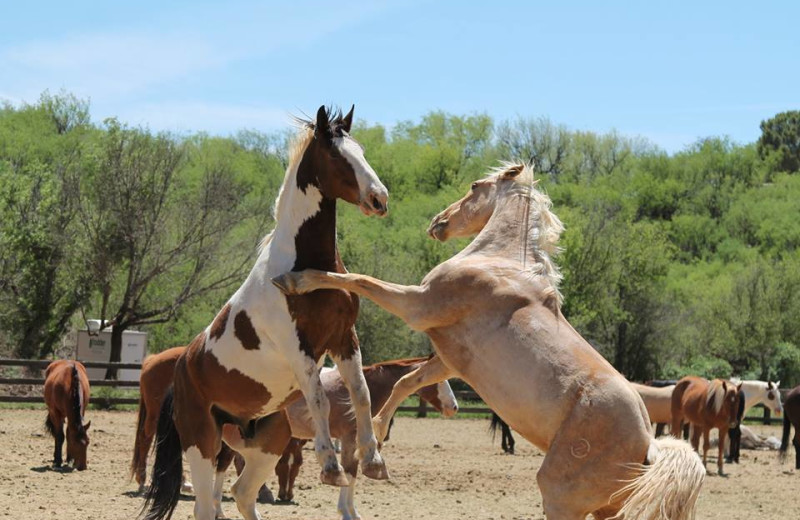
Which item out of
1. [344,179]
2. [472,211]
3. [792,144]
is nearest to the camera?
[344,179]

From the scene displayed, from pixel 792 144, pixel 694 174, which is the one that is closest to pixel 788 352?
pixel 694 174

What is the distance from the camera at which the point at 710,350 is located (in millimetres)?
42031

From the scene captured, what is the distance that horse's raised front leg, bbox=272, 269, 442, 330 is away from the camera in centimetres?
591

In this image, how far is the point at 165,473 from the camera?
720 cm

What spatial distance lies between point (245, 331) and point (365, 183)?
128 cm

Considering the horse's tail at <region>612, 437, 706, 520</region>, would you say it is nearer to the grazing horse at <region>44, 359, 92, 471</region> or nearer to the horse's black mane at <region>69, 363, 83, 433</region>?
the grazing horse at <region>44, 359, 92, 471</region>

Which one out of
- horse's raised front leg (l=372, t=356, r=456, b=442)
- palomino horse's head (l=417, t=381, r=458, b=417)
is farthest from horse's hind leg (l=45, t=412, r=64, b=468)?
horse's raised front leg (l=372, t=356, r=456, b=442)

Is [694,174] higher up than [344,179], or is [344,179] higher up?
[694,174]

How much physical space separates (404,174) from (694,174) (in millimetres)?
23077

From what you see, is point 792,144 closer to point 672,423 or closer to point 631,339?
point 631,339

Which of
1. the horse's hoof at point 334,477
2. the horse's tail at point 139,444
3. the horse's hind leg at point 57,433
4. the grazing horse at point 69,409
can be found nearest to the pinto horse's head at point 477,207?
the horse's hoof at point 334,477

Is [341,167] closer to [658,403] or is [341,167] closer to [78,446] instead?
[78,446]

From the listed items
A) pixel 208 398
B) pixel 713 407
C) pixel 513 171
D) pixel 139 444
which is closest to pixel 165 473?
pixel 208 398

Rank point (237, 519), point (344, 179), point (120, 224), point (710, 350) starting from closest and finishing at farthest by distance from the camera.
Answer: point (344, 179), point (237, 519), point (120, 224), point (710, 350)
